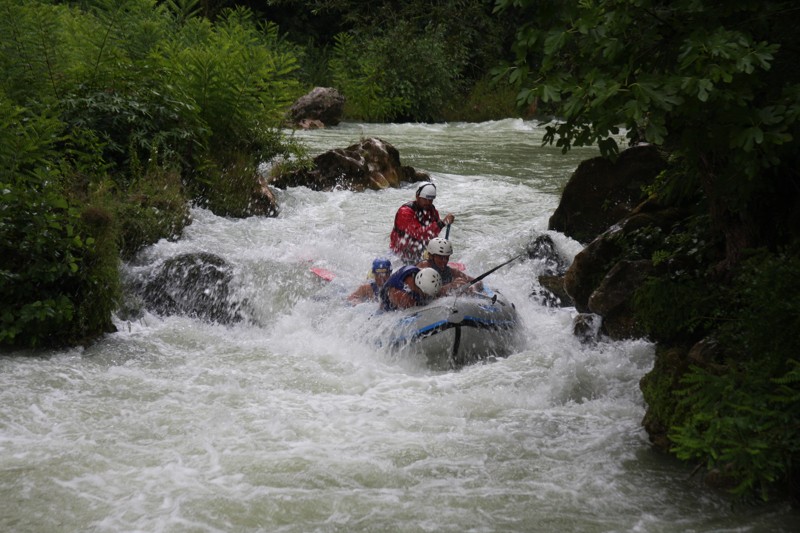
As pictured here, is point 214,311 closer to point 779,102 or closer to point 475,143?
point 779,102

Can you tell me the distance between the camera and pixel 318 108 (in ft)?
69.5

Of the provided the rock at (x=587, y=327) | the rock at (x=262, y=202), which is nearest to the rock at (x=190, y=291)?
the rock at (x=262, y=202)

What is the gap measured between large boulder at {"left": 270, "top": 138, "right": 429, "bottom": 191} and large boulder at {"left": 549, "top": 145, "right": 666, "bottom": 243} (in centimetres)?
429

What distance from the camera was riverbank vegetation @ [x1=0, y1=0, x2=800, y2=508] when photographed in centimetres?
416

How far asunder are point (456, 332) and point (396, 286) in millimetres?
936

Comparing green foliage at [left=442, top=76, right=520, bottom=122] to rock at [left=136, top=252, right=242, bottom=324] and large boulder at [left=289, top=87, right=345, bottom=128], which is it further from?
rock at [left=136, top=252, right=242, bottom=324]

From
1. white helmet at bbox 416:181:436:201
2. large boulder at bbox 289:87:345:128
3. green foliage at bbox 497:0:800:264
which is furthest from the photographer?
large boulder at bbox 289:87:345:128

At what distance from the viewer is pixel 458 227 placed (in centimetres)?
1212

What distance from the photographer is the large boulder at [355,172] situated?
13.8m

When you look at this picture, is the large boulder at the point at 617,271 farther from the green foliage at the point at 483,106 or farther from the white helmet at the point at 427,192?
the green foliage at the point at 483,106

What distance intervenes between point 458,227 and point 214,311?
433cm

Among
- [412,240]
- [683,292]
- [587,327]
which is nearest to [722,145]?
[683,292]

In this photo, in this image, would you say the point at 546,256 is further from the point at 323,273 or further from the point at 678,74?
the point at 678,74

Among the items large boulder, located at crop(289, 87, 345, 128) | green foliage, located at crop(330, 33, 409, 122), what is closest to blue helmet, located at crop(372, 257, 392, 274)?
large boulder, located at crop(289, 87, 345, 128)
